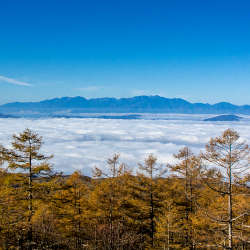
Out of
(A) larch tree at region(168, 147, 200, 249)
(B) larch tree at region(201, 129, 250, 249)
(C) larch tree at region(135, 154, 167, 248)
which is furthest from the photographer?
(C) larch tree at region(135, 154, 167, 248)

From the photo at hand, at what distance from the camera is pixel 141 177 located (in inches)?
1038

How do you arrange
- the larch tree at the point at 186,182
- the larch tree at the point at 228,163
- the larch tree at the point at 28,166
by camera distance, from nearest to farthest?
the larch tree at the point at 228,163, the larch tree at the point at 28,166, the larch tree at the point at 186,182

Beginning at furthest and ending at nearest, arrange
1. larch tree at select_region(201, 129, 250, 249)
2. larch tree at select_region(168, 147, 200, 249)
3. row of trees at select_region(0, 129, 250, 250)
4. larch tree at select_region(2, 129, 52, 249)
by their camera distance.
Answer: larch tree at select_region(168, 147, 200, 249) < row of trees at select_region(0, 129, 250, 250) < larch tree at select_region(2, 129, 52, 249) < larch tree at select_region(201, 129, 250, 249)

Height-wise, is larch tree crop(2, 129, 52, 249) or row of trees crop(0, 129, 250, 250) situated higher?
larch tree crop(2, 129, 52, 249)

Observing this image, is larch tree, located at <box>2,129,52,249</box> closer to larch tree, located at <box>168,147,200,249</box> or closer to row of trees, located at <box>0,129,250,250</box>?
row of trees, located at <box>0,129,250,250</box>

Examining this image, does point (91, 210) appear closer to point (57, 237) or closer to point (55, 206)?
point (55, 206)

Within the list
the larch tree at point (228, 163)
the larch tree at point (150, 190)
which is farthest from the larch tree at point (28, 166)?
the larch tree at point (228, 163)

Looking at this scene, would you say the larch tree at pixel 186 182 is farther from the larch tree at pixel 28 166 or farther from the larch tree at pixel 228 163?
the larch tree at pixel 28 166

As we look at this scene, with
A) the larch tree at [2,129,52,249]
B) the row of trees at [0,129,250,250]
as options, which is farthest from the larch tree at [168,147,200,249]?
the larch tree at [2,129,52,249]

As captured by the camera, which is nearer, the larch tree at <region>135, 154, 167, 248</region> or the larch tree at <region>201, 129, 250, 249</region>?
the larch tree at <region>201, 129, 250, 249</region>

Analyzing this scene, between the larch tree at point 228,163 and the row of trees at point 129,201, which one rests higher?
the larch tree at point 228,163

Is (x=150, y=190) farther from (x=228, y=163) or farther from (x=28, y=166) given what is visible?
(x=228, y=163)

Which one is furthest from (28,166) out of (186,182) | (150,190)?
(186,182)

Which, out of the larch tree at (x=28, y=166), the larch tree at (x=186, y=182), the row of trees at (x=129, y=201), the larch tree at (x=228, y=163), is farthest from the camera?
the larch tree at (x=186, y=182)
